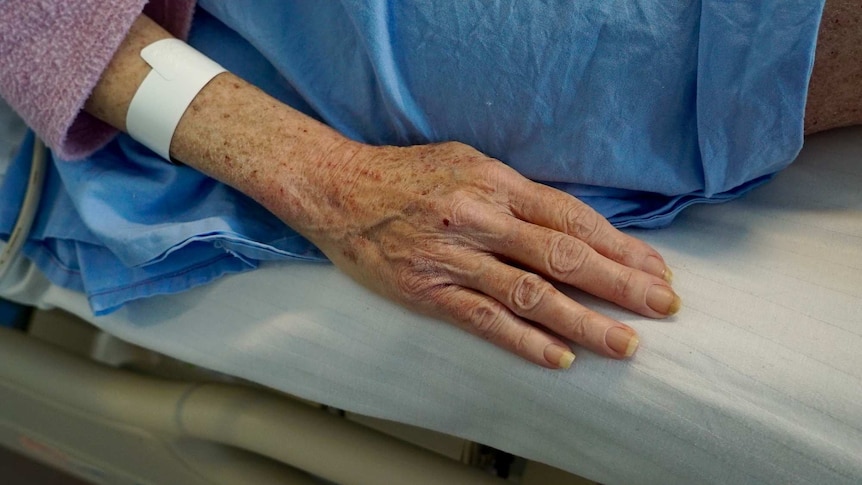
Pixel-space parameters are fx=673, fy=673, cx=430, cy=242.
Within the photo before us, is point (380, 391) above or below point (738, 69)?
below

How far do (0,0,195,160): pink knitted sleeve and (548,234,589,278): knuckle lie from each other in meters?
0.45

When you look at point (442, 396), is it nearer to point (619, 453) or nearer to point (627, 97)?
point (619, 453)

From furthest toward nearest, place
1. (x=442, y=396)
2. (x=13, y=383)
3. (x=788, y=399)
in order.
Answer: (x=13, y=383), (x=442, y=396), (x=788, y=399)

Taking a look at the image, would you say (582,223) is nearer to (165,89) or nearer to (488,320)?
(488,320)

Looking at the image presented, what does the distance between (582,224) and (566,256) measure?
0.04 meters

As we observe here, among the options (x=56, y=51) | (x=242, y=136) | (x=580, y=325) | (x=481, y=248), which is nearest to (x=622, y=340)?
(x=580, y=325)

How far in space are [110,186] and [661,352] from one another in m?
0.54

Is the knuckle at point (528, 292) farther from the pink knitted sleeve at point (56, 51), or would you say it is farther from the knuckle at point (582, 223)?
the pink knitted sleeve at point (56, 51)

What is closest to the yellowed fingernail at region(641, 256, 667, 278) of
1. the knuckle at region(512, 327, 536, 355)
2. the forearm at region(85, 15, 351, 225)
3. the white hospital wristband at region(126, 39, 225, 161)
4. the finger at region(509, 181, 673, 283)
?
the finger at region(509, 181, 673, 283)

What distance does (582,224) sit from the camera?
1.85ft

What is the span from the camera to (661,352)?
0.52 meters

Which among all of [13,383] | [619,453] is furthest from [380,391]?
[13,383]

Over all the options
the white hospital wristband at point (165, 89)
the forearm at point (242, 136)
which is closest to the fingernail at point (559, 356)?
the forearm at point (242, 136)

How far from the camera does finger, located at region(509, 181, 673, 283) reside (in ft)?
1.82
